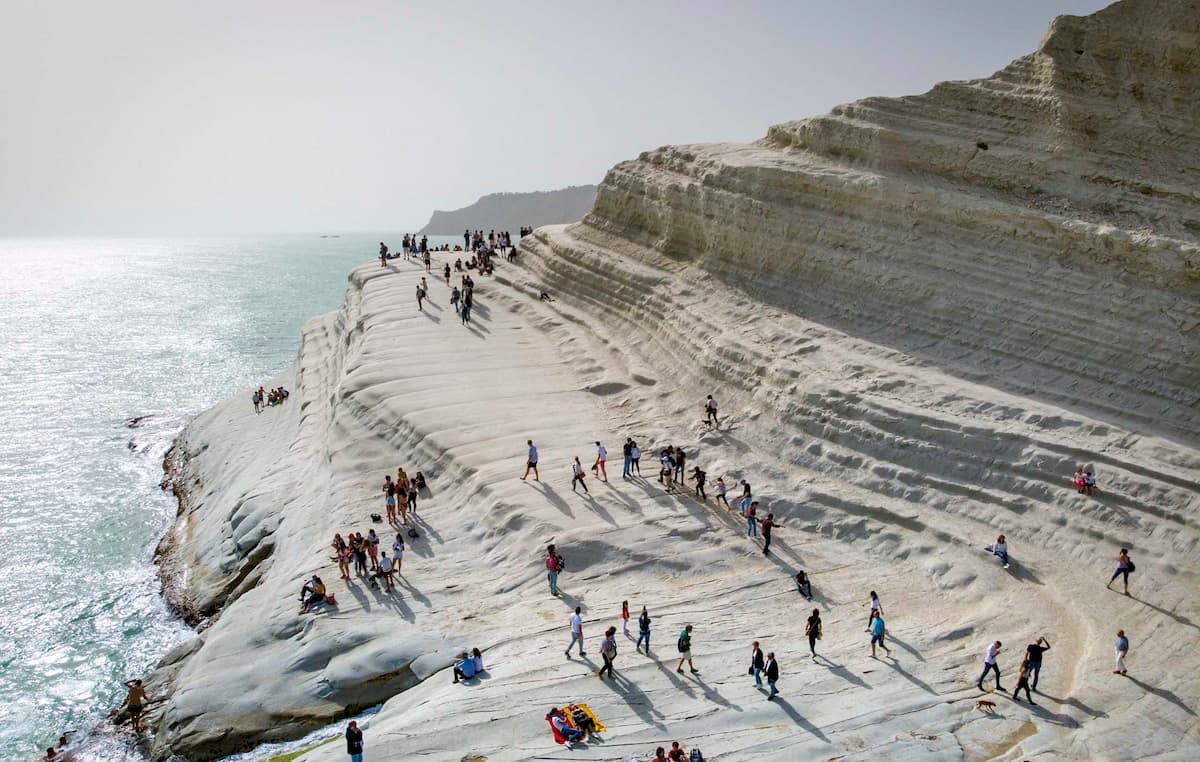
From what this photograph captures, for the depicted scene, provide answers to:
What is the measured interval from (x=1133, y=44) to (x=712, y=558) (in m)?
17.7

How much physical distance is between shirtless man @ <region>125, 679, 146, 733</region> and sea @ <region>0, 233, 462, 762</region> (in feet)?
1.10

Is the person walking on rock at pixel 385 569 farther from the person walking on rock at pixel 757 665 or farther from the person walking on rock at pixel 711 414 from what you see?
the person walking on rock at pixel 711 414

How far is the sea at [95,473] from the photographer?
21047 mm

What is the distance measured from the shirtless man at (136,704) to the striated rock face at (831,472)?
415 millimetres

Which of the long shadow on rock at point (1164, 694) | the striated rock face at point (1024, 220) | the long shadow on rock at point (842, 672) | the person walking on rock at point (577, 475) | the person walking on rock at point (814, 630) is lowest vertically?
the long shadow on rock at point (842, 672)

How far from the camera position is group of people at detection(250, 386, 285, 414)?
36906 mm

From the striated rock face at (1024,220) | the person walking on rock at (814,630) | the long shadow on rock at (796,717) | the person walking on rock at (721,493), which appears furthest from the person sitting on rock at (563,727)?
the striated rock face at (1024,220)

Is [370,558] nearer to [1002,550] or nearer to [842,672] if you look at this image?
[842,672]

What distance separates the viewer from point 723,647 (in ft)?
49.0

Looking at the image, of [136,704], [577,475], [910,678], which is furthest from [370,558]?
[910,678]

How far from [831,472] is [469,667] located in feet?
30.5

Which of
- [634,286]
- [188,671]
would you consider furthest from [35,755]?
[634,286]

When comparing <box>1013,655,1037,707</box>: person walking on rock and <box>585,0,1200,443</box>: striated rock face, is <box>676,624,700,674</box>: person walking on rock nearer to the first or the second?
<box>1013,655,1037,707</box>: person walking on rock

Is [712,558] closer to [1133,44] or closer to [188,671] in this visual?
[188,671]
